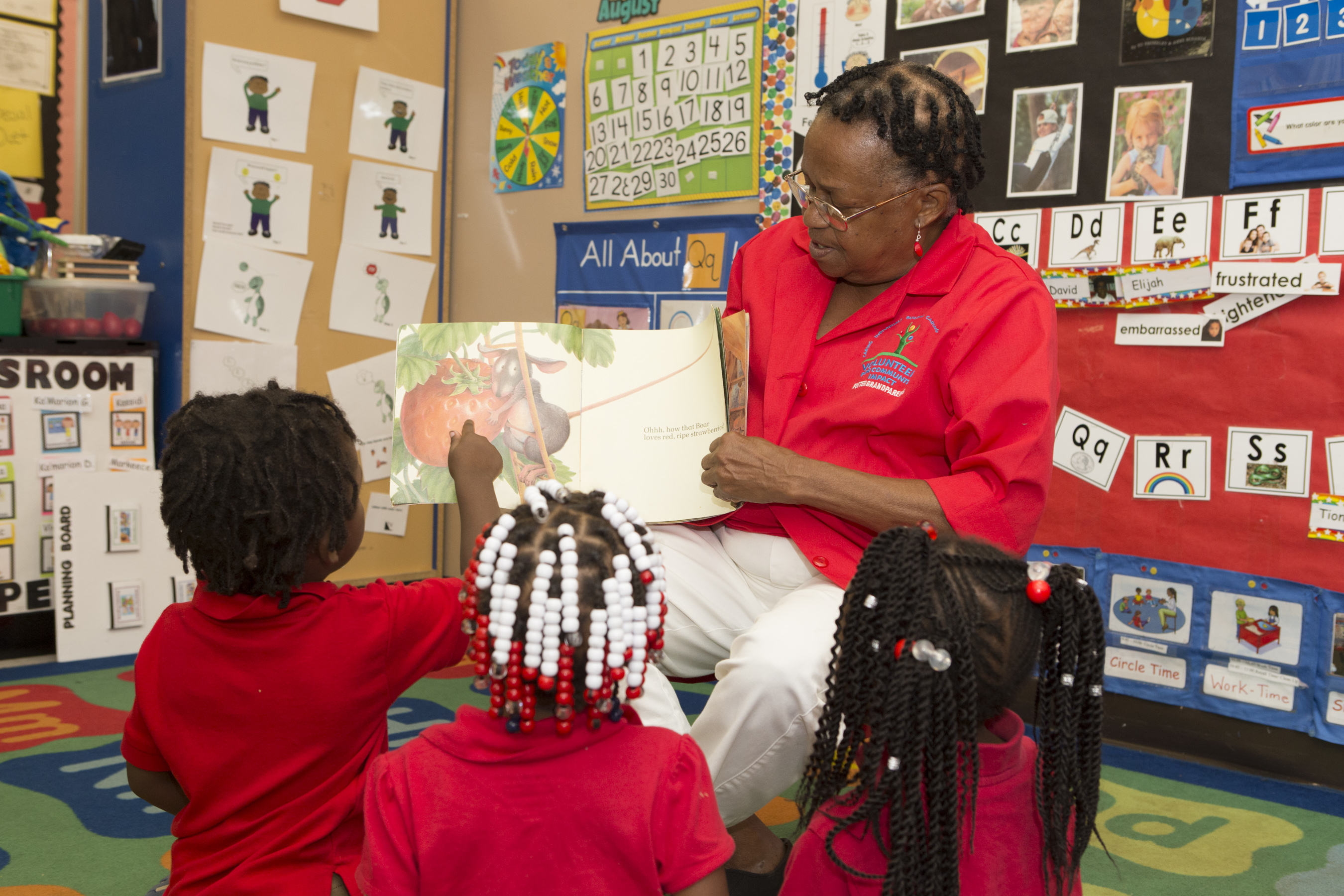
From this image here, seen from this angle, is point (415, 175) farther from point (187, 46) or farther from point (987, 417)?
point (987, 417)

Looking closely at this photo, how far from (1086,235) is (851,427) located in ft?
3.69

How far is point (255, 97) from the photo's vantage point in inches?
128

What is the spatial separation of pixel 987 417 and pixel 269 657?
1.02 metres

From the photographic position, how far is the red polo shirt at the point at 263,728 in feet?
3.87

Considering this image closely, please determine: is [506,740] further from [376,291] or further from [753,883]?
[376,291]

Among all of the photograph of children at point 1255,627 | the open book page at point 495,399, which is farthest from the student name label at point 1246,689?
the open book page at point 495,399

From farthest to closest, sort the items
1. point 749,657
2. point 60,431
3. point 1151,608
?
point 60,431 < point 1151,608 < point 749,657

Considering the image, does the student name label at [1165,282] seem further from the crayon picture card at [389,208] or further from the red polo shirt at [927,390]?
the crayon picture card at [389,208]

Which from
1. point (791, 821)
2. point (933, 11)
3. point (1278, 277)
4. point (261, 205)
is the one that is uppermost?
point (933, 11)

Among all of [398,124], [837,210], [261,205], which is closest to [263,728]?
[837,210]

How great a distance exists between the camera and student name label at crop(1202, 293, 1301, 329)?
2244 millimetres

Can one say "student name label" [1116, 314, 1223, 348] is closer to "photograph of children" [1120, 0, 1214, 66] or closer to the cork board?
"photograph of children" [1120, 0, 1214, 66]

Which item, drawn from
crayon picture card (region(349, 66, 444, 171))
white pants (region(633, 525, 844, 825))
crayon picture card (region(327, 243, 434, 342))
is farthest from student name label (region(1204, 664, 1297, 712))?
crayon picture card (region(349, 66, 444, 171))

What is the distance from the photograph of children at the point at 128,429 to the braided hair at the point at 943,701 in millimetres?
2661
